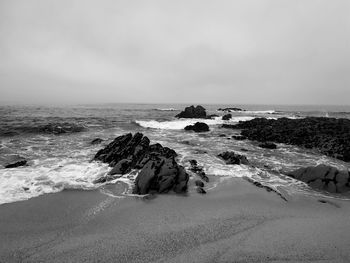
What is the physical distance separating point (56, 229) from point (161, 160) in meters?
5.54

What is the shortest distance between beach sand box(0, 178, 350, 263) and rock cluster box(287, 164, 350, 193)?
4.19 feet

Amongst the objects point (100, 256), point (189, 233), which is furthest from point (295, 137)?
point (100, 256)

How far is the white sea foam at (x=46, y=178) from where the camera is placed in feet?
29.1

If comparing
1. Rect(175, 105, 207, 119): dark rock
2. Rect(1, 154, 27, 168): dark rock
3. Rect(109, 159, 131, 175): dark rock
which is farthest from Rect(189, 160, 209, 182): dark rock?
Rect(175, 105, 207, 119): dark rock

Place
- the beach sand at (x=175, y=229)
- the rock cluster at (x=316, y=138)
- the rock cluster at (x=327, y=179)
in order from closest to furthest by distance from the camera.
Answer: the beach sand at (x=175, y=229)
the rock cluster at (x=327, y=179)
the rock cluster at (x=316, y=138)

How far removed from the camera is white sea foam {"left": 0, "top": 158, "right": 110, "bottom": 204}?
8.88 meters

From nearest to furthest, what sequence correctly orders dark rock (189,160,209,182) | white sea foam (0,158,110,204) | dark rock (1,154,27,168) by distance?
white sea foam (0,158,110,204)
dark rock (189,160,209,182)
dark rock (1,154,27,168)

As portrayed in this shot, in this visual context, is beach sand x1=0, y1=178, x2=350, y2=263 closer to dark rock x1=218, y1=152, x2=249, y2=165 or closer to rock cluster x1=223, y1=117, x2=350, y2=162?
dark rock x1=218, y1=152, x2=249, y2=165

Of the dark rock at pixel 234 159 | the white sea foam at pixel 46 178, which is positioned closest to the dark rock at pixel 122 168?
the white sea foam at pixel 46 178

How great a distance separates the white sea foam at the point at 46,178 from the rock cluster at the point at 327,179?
1056cm

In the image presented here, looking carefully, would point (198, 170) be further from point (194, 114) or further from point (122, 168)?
point (194, 114)

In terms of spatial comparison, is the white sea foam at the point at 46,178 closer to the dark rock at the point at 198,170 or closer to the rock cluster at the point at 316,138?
the dark rock at the point at 198,170

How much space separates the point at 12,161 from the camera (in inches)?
540

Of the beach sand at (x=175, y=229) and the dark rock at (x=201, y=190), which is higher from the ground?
the dark rock at (x=201, y=190)
